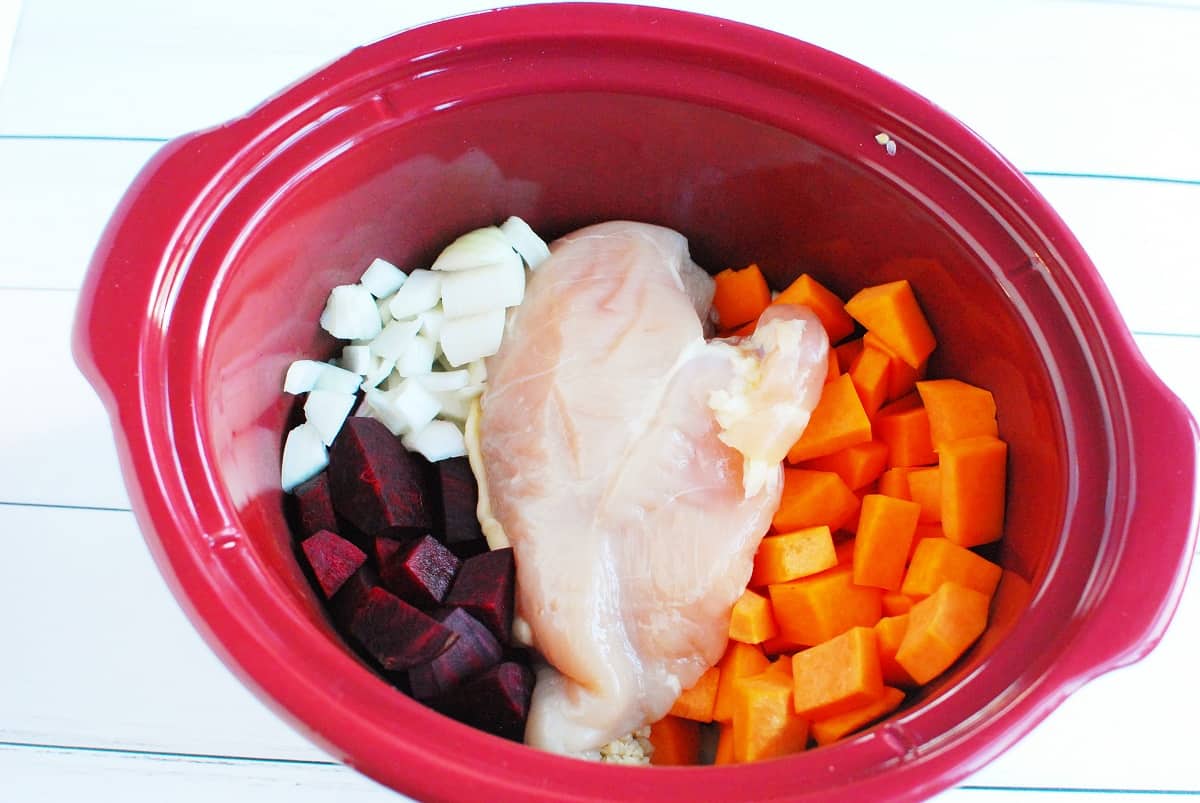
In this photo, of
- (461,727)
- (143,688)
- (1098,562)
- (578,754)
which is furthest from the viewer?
(143,688)

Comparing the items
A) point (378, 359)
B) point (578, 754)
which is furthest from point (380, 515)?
point (578, 754)

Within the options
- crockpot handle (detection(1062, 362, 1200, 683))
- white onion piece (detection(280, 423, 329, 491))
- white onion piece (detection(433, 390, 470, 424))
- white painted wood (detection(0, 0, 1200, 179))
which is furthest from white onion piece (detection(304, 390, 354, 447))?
crockpot handle (detection(1062, 362, 1200, 683))

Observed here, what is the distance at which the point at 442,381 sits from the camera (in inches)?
52.0

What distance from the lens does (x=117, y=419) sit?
39.1 inches

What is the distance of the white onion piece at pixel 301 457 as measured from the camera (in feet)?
4.05

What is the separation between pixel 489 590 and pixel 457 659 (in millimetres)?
87

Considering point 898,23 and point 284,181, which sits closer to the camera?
point 284,181

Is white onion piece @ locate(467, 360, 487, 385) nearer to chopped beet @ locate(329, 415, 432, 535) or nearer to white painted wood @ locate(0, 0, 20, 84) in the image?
chopped beet @ locate(329, 415, 432, 535)

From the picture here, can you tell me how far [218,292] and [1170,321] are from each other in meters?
1.35

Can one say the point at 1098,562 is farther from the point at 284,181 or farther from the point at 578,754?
the point at 284,181

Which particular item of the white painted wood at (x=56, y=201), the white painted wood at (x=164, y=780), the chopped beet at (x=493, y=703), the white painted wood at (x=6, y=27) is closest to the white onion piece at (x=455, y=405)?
the chopped beet at (x=493, y=703)

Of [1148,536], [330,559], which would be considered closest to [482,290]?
[330,559]

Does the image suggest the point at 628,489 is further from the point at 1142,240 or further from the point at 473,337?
the point at 1142,240

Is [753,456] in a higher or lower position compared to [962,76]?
lower
